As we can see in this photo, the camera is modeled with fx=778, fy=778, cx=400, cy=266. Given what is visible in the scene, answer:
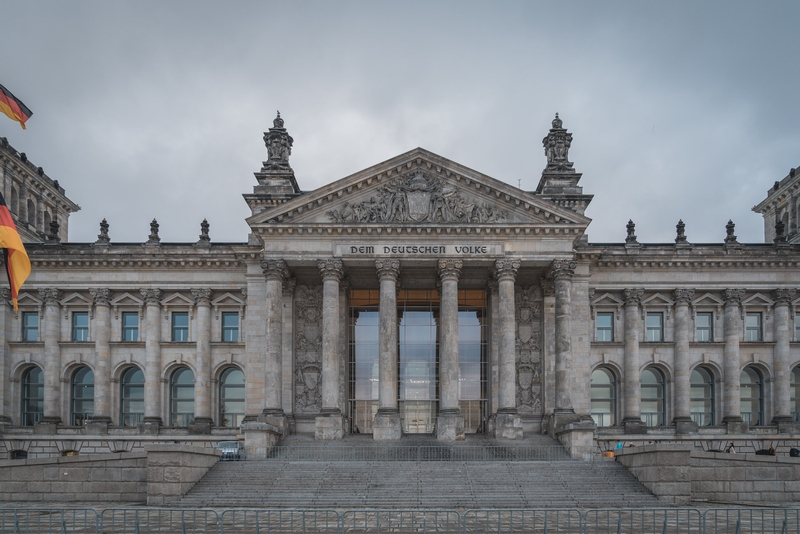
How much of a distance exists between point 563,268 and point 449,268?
21.9 feet

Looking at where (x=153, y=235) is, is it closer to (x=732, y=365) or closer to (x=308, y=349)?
(x=308, y=349)

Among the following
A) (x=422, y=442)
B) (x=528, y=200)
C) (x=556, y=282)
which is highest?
(x=528, y=200)

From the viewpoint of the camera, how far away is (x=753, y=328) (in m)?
52.7

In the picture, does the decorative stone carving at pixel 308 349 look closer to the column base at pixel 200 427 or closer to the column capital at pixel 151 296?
the column base at pixel 200 427

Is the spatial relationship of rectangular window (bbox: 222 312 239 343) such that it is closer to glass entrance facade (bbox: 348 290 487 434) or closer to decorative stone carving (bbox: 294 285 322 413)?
decorative stone carving (bbox: 294 285 322 413)

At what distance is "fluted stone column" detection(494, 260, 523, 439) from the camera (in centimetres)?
4403

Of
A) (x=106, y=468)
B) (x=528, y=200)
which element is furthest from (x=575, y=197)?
(x=106, y=468)

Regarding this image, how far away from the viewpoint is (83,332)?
52.9 meters

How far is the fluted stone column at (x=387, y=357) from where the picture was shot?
4381 centimetres

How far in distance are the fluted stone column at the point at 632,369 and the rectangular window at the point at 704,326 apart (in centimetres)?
453

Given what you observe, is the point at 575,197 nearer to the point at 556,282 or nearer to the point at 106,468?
the point at 556,282

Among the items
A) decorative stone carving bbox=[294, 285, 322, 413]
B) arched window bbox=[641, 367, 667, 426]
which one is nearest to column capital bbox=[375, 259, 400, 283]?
decorative stone carving bbox=[294, 285, 322, 413]

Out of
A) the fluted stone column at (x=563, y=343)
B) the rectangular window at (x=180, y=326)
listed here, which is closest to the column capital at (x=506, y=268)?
the fluted stone column at (x=563, y=343)

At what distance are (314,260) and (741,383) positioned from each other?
3012 cm
